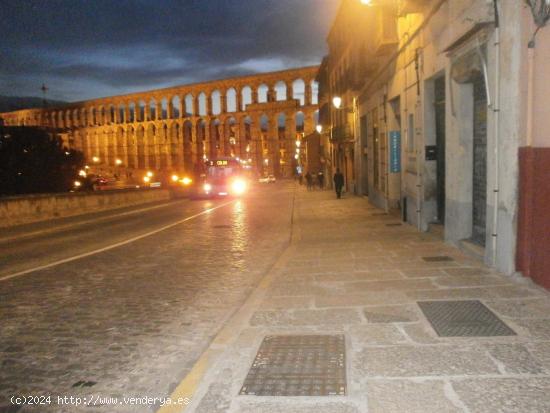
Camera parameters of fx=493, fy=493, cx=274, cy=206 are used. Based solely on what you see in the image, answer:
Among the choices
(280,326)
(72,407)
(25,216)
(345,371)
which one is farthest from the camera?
(25,216)

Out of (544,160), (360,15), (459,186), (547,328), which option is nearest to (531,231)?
(544,160)

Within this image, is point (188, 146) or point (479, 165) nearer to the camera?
point (479, 165)

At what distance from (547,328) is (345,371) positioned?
6.99ft

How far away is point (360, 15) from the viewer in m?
23.2

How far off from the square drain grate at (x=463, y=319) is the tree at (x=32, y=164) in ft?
124

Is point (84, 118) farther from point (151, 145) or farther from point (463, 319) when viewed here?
point (463, 319)

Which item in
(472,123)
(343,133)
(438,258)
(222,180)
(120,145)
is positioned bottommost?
(438,258)

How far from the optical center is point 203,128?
8769cm

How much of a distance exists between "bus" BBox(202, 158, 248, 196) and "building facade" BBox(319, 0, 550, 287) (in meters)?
19.9

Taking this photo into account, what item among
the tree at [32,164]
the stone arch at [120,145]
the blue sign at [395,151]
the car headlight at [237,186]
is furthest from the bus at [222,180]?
the stone arch at [120,145]

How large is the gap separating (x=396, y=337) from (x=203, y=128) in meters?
85.5

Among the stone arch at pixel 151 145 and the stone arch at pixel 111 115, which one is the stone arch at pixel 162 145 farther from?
the stone arch at pixel 111 115

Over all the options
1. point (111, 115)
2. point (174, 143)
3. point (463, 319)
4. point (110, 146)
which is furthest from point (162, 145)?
point (463, 319)

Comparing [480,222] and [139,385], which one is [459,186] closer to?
[480,222]
